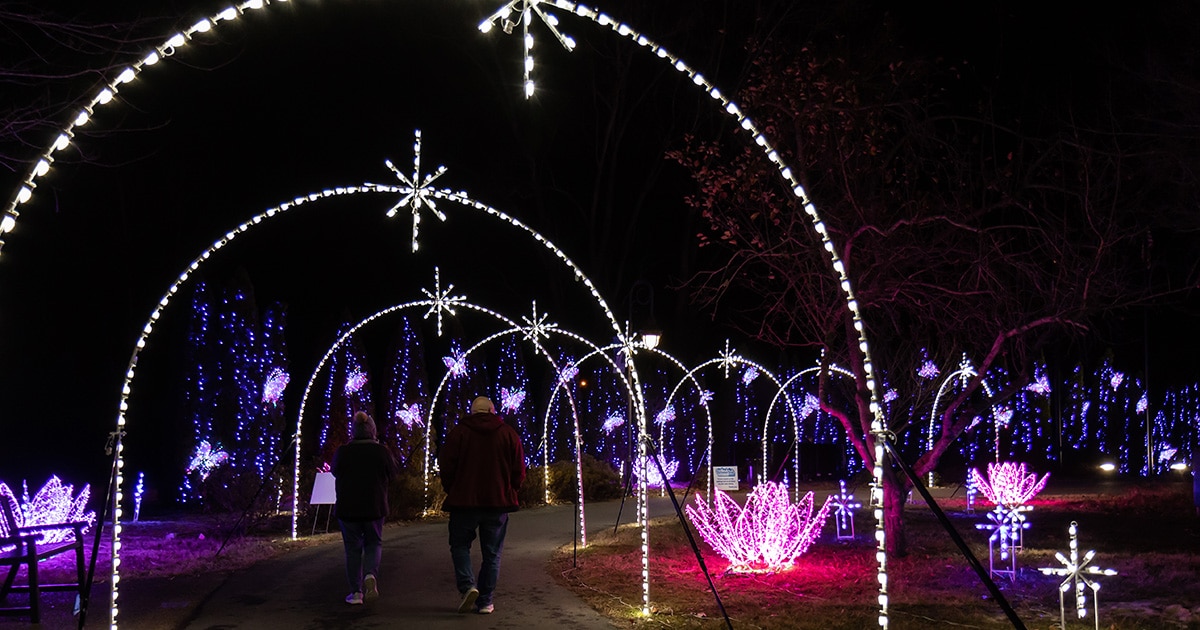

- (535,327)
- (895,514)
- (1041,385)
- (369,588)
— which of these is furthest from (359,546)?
(1041,385)

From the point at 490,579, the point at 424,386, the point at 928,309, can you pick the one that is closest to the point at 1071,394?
the point at 424,386

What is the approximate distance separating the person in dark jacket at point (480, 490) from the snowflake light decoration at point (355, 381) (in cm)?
1523

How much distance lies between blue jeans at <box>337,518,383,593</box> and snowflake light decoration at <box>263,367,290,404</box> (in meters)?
12.9

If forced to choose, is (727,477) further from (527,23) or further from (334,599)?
(527,23)

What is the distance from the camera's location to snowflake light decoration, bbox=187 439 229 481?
22016mm

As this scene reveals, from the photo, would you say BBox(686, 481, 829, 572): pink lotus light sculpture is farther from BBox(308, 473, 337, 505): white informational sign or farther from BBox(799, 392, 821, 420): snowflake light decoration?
BBox(799, 392, 821, 420): snowflake light decoration

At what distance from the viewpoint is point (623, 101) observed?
28.0 m

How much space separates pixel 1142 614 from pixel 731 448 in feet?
77.2

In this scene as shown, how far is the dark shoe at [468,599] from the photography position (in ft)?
30.0

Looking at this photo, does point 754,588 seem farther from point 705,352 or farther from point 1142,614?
point 705,352

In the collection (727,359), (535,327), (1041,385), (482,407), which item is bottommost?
(482,407)

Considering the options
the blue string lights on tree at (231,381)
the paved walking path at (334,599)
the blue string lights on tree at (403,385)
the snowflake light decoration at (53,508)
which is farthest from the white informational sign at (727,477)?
the blue string lights on tree at (231,381)

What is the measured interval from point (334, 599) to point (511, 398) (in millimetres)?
17828

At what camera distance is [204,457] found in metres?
22.5
